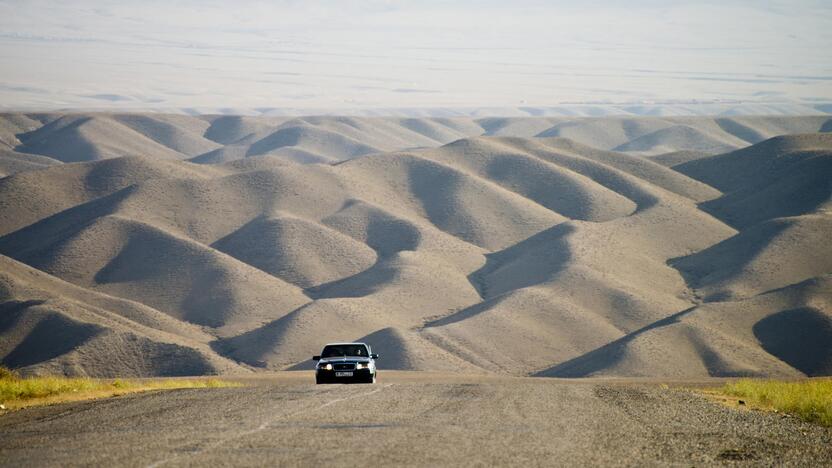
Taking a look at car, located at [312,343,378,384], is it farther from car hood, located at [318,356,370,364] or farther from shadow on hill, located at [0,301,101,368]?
shadow on hill, located at [0,301,101,368]

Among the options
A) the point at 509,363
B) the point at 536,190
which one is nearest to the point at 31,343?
the point at 509,363

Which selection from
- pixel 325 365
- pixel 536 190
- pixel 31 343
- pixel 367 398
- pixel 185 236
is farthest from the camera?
pixel 536 190

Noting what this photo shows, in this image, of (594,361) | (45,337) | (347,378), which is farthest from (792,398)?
(45,337)

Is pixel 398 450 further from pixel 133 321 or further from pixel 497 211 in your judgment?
pixel 497 211

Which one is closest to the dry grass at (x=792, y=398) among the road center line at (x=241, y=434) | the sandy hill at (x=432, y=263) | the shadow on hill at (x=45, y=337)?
the road center line at (x=241, y=434)

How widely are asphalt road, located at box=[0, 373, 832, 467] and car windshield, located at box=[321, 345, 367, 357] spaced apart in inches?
273

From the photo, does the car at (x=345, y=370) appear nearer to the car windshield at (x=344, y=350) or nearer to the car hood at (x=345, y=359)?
the car hood at (x=345, y=359)

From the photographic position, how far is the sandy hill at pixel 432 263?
96.4 metres

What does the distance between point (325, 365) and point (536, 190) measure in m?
150

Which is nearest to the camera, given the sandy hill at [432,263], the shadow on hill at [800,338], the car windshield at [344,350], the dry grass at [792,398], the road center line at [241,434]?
the road center line at [241,434]

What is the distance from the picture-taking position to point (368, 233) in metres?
149

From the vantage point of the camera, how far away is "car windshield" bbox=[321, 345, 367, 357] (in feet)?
101

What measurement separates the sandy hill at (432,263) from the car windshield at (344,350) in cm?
6013

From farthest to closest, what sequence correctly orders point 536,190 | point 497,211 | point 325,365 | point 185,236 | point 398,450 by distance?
1. point 536,190
2. point 497,211
3. point 185,236
4. point 325,365
5. point 398,450
